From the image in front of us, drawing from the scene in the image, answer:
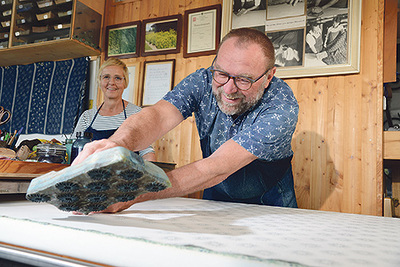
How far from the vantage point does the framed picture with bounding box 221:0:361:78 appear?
2.36 meters

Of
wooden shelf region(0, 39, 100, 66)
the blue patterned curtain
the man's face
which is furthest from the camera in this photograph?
the blue patterned curtain

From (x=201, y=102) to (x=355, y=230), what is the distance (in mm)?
869

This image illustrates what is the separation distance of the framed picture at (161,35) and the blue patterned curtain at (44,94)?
2.32 ft

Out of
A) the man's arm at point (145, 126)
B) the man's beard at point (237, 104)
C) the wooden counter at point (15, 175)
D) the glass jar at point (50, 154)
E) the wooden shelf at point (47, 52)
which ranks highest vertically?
the wooden shelf at point (47, 52)

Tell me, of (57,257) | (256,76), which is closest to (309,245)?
(57,257)

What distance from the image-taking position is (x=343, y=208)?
2318mm

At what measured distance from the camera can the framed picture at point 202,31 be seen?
9.27 ft

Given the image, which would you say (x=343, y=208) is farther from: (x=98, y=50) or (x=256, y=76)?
(x=98, y=50)

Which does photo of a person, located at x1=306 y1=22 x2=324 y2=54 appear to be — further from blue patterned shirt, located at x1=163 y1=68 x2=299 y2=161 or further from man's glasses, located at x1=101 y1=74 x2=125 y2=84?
man's glasses, located at x1=101 y1=74 x2=125 y2=84

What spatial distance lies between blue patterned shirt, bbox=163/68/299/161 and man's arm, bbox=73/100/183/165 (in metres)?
→ 0.05

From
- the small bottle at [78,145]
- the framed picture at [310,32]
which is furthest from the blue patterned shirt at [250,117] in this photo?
the framed picture at [310,32]

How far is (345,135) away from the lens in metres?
Result: 2.37

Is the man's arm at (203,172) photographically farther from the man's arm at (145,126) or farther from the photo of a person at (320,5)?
the photo of a person at (320,5)

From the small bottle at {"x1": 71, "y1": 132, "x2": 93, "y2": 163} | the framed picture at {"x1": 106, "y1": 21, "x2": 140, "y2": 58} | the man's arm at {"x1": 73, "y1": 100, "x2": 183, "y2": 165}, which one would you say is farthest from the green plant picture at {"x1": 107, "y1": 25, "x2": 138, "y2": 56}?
the man's arm at {"x1": 73, "y1": 100, "x2": 183, "y2": 165}
